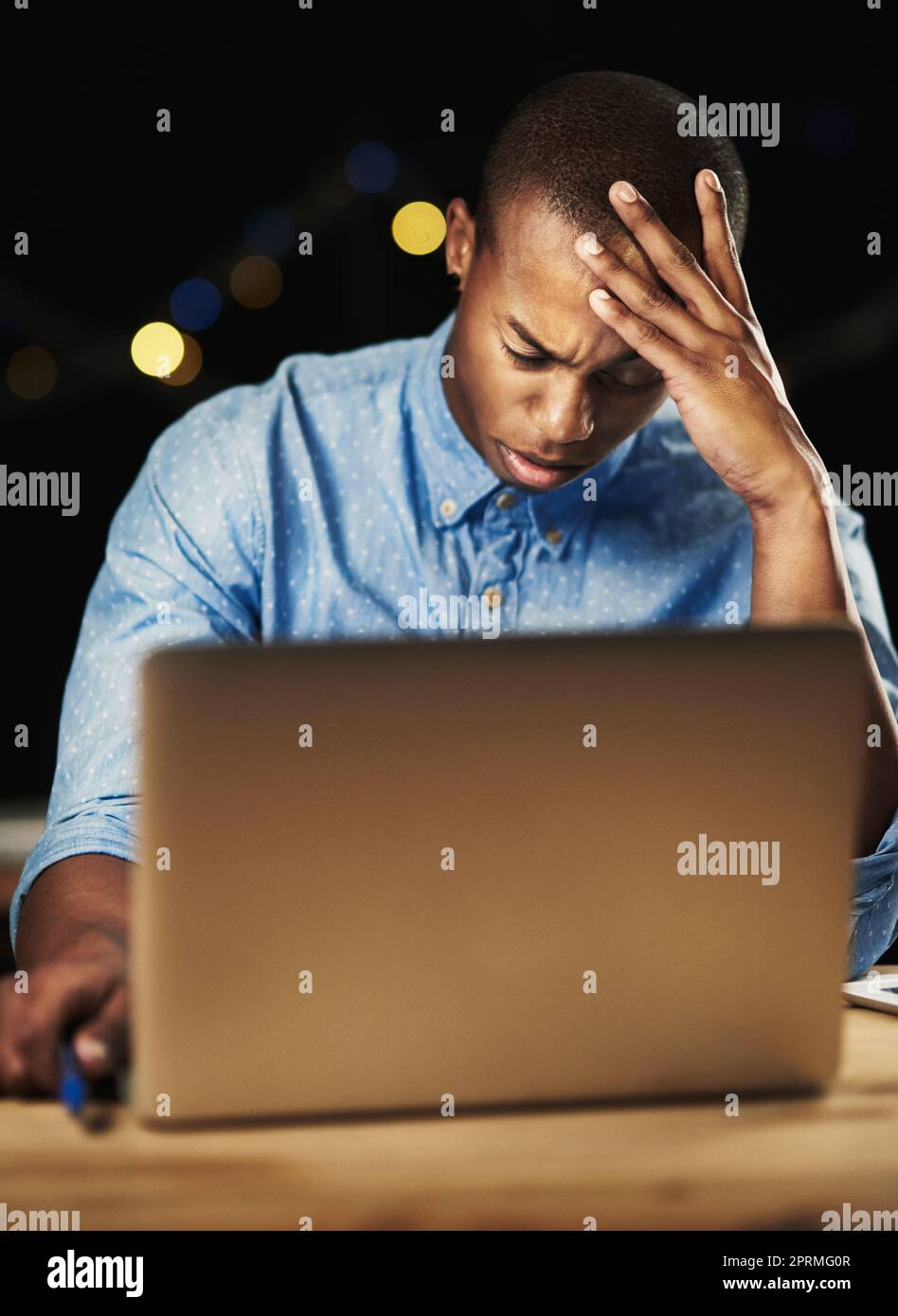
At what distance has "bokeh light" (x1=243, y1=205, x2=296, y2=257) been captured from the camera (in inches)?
144

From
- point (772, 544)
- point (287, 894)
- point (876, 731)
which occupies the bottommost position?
point (287, 894)

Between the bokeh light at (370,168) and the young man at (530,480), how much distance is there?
1743mm

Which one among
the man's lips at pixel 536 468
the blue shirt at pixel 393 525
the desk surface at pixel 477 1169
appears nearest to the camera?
the desk surface at pixel 477 1169

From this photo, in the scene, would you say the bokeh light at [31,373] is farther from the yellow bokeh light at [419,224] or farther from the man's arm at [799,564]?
the man's arm at [799,564]

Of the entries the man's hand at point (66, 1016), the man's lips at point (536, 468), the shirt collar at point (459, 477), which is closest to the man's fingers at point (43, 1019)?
the man's hand at point (66, 1016)

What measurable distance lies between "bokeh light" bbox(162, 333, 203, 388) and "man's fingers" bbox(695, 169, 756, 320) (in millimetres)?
2178

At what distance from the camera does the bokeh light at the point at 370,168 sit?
11.8 ft

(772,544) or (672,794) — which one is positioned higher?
(772,544)

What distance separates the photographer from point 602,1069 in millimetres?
943

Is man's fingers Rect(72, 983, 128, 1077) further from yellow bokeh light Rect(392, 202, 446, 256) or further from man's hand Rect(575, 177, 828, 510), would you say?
yellow bokeh light Rect(392, 202, 446, 256)

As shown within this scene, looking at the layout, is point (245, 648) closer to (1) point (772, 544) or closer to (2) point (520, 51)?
(1) point (772, 544)
